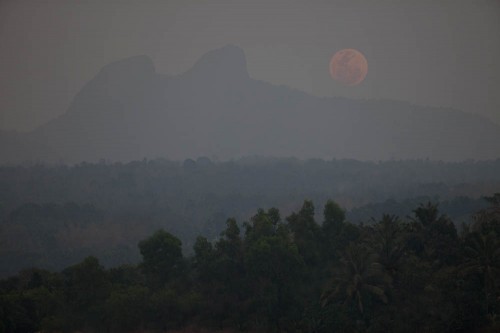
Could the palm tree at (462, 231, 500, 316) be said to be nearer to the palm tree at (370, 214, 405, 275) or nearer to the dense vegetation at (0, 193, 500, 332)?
the dense vegetation at (0, 193, 500, 332)

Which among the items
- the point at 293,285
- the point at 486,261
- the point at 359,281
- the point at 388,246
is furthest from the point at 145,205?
the point at 486,261

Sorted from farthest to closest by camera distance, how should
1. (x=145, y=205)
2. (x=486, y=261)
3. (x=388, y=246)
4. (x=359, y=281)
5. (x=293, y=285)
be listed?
(x=145, y=205), (x=293, y=285), (x=388, y=246), (x=359, y=281), (x=486, y=261)

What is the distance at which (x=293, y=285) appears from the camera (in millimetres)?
41344

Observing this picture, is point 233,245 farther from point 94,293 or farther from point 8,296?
point 8,296

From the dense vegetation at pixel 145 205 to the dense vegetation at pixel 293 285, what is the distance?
43.3 meters

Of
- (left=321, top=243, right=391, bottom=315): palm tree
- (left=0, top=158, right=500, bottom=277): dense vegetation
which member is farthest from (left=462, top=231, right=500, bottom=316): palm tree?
(left=0, top=158, right=500, bottom=277): dense vegetation

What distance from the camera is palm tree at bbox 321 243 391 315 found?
36844mm

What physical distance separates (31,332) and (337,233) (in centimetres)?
2727

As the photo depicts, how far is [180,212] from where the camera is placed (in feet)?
469

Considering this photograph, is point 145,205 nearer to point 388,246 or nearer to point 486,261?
point 388,246

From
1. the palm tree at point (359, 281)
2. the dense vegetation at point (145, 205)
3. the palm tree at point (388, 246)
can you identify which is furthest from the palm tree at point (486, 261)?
the dense vegetation at point (145, 205)

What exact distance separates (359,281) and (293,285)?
6466 millimetres

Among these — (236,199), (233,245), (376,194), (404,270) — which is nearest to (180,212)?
(236,199)

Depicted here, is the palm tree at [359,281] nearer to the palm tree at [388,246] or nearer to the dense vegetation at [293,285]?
the dense vegetation at [293,285]
